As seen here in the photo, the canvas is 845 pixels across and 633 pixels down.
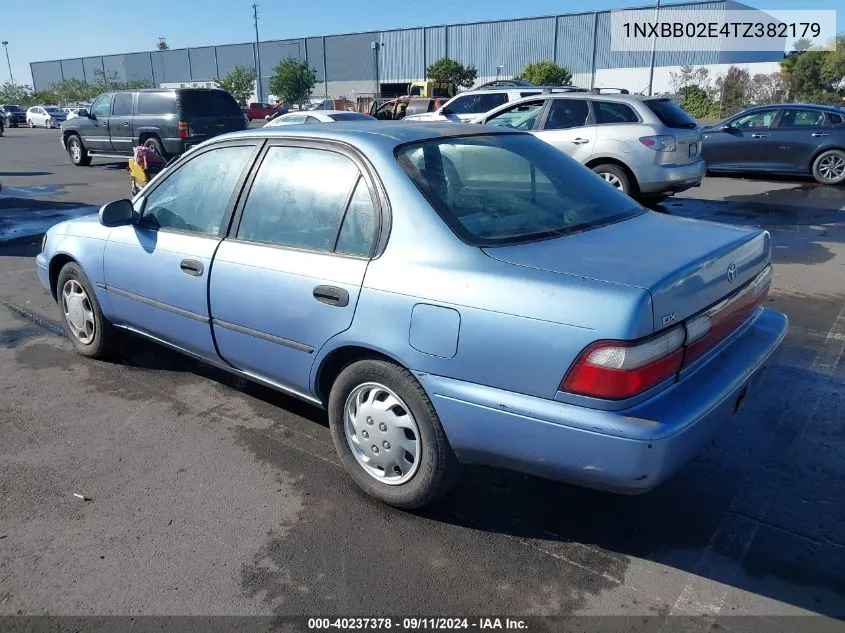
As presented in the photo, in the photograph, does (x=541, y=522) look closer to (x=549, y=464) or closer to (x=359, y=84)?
(x=549, y=464)

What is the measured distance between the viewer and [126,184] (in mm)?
15273

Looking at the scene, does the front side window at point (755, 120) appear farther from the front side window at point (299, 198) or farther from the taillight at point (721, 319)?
the front side window at point (299, 198)

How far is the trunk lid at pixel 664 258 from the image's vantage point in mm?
2486

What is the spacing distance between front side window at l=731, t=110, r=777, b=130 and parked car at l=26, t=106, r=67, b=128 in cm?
4324

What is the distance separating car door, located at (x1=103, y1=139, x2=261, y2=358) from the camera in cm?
371

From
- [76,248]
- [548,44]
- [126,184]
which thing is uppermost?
[548,44]

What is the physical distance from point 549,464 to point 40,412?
3.19m

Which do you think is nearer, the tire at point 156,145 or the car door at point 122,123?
the tire at point 156,145

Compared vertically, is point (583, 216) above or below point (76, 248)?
above

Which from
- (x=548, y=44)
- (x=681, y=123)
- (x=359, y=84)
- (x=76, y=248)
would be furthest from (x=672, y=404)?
(x=359, y=84)

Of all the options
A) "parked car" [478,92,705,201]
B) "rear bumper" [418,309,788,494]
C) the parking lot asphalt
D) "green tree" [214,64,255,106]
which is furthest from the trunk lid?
"green tree" [214,64,255,106]

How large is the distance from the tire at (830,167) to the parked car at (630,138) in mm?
4981

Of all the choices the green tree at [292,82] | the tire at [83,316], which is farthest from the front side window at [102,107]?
the green tree at [292,82]

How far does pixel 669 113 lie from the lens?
967 cm
